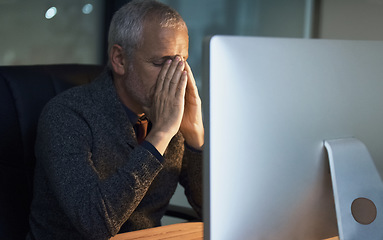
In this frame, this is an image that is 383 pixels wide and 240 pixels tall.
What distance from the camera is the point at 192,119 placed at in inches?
56.2

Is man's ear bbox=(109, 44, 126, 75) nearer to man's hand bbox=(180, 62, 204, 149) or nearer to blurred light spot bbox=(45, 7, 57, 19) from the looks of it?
man's hand bbox=(180, 62, 204, 149)

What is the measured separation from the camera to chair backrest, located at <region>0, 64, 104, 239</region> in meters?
1.28

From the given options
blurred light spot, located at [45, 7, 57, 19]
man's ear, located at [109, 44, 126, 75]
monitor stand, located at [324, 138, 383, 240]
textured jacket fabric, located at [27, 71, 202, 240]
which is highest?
blurred light spot, located at [45, 7, 57, 19]

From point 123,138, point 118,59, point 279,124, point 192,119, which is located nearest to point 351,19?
point 192,119

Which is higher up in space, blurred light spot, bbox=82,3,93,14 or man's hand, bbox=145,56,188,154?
blurred light spot, bbox=82,3,93,14

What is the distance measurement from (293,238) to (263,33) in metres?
1.98

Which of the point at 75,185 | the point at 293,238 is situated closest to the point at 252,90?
the point at 293,238

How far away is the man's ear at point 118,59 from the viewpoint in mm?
1400

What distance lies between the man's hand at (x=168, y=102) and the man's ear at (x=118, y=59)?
0.15 meters

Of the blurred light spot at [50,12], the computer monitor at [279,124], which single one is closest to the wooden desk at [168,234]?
the computer monitor at [279,124]

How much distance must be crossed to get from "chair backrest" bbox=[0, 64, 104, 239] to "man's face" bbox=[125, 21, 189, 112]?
0.27m

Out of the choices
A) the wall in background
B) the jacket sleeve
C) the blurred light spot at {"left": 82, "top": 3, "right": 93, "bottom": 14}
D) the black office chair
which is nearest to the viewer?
the jacket sleeve

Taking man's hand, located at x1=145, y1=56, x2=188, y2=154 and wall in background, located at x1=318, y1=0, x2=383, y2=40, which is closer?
man's hand, located at x1=145, y1=56, x2=188, y2=154

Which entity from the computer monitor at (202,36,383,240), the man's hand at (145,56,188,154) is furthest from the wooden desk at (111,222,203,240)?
the computer monitor at (202,36,383,240)
